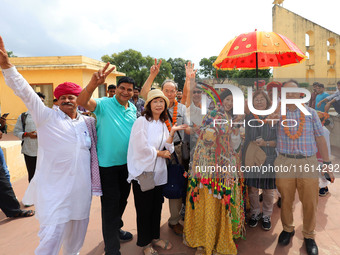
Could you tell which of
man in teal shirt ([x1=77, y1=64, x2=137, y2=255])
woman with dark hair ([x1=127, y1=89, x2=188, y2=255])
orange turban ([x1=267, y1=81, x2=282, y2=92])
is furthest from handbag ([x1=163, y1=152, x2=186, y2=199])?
orange turban ([x1=267, y1=81, x2=282, y2=92])

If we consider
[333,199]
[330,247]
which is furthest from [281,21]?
[330,247]

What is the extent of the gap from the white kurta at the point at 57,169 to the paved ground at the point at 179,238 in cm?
88

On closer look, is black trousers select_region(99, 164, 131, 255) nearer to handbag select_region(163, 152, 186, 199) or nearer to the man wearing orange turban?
the man wearing orange turban

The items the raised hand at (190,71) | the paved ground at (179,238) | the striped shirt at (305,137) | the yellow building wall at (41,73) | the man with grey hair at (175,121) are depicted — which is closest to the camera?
the striped shirt at (305,137)

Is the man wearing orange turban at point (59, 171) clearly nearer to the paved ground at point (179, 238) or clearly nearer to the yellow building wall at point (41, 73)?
the paved ground at point (179, 238)

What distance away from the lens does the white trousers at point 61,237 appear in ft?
6.38

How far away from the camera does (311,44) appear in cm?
1528

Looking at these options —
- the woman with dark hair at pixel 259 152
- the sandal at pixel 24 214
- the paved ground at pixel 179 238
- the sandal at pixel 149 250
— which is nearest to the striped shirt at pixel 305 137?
the woman with dark hair at pixel 259 152

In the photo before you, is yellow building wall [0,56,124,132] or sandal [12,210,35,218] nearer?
sandal [12,210,35,218]

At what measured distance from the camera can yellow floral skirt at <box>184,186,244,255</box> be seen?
235cm

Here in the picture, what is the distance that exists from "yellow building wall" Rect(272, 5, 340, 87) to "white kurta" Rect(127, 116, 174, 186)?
15.3 metres

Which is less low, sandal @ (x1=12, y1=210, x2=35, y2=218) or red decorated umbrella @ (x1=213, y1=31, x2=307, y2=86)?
red decorated umbrella @ (x1=213, y1=31, x2=307, y2=86)

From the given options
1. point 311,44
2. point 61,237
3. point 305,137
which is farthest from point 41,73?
point 311,44

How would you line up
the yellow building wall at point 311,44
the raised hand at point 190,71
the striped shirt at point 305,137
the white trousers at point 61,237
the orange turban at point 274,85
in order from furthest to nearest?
the yellow building wall at point 311,44, the raised hand at point 190,71, the orange turban at point 274,85, the striped shirt at point 305,137, the white trousers at point 61,237
